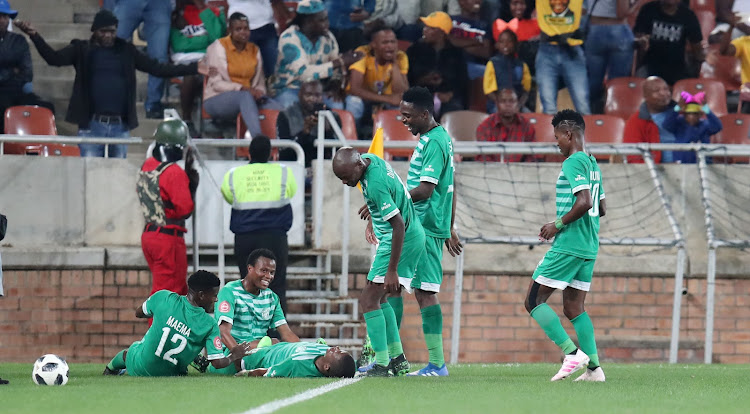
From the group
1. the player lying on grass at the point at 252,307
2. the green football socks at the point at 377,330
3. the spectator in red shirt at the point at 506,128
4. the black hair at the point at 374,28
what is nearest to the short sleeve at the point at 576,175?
the green football socks at the point at 377,330

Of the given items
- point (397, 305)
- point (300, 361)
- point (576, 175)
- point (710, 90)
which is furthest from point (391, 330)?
point (710, 90)

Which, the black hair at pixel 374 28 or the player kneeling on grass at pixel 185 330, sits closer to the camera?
the player kneeling on grass at pixel 185 330

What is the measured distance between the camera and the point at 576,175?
28.0 ft

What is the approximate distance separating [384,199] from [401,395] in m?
1.47

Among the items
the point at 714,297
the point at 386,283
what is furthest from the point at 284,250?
the point at 714,297

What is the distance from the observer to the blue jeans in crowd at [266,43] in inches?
596

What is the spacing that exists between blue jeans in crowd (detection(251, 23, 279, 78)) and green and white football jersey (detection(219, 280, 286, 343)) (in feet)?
19.3

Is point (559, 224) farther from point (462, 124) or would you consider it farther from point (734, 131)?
point (734, 131)

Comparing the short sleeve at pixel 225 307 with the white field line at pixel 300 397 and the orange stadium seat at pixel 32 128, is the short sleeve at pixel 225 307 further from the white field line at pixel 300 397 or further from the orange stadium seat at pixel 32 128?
the orange stadium seat at pixel 32 128

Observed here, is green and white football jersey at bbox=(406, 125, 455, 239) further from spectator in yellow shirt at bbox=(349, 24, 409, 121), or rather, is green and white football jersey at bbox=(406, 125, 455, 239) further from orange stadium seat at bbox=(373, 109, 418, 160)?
spectator in yellow shirt at bbox=(349, 24, 409, 121)

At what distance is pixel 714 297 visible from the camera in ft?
43.5

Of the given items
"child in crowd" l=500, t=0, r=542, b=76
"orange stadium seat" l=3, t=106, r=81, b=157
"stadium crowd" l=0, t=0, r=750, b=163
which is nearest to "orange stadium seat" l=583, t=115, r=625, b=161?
"stadium crowd" l=0, t=0, r=750, b=163

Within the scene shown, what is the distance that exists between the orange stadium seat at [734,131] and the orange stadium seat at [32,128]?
7323 millimetres

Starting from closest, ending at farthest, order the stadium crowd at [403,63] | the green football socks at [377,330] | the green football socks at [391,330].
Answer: the green football socks at [377,330] < the green football socks at [391,330] < the stadium crowd at [403,63]
